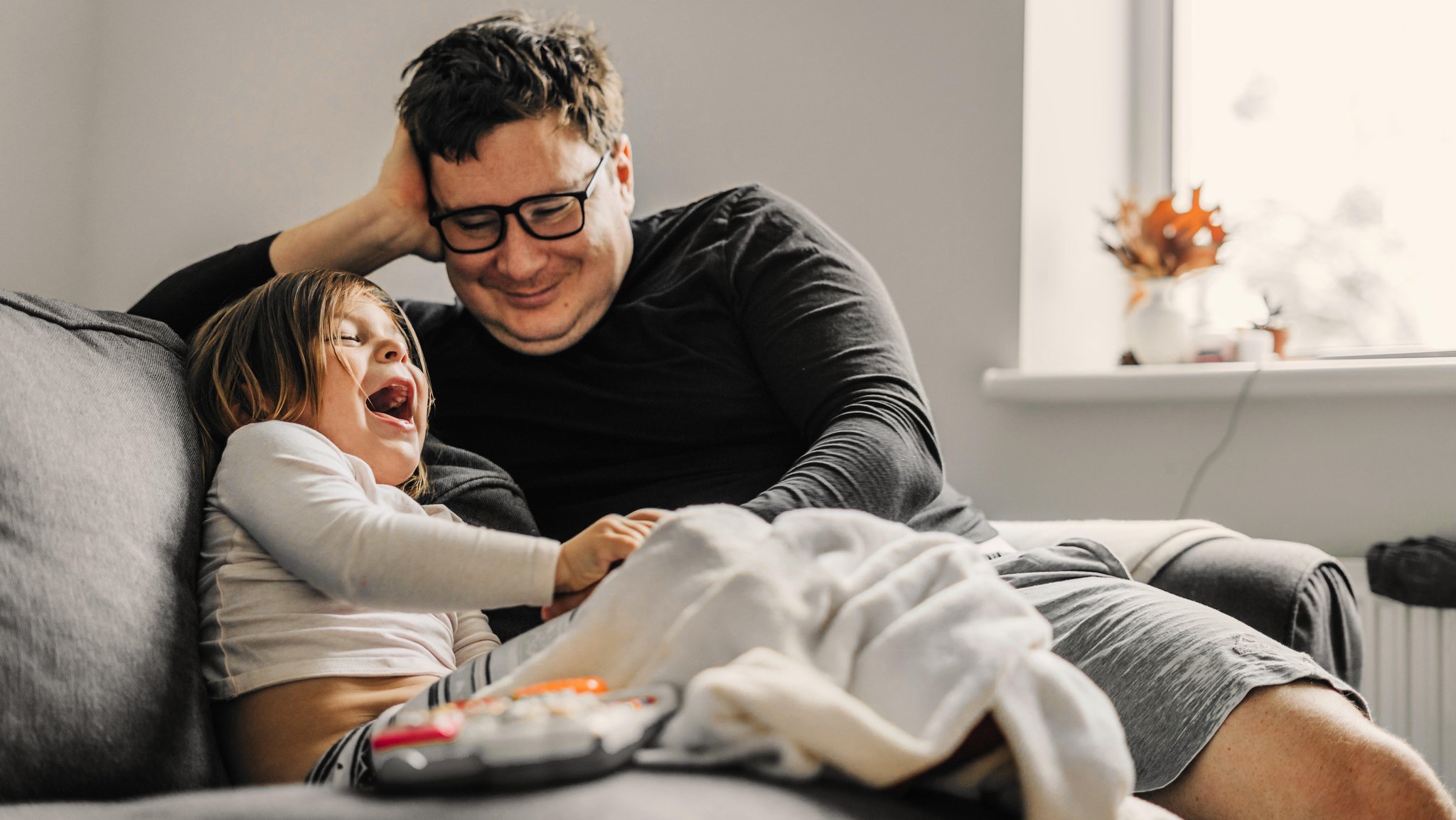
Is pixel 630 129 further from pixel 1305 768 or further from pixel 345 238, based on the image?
pixel 1305 768

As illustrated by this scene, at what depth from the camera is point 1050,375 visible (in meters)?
1.91

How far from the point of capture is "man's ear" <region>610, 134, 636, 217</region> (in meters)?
1.54

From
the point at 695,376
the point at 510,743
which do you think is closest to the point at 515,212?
the point at 695,376

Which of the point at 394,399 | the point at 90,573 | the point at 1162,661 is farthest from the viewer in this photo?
the point at 394,399

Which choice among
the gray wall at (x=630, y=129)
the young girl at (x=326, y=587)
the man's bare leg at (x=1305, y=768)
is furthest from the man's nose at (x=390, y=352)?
the gray wall at (x=630, y=129)

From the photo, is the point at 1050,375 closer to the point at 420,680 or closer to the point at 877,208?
the point at 877,208

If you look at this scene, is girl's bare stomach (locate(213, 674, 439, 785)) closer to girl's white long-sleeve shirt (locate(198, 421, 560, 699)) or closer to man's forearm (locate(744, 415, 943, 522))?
girl's white long-sleeve shirt (locate(198, 421, 560, 699))

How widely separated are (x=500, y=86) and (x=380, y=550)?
0.73m

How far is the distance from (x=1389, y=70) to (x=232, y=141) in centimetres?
233

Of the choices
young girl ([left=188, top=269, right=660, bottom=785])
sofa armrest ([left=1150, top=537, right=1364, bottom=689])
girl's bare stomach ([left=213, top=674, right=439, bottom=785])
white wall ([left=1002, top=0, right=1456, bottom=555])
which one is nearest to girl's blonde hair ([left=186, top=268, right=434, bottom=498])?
young girl ([left=188, top=269, right=660, bottom=785])

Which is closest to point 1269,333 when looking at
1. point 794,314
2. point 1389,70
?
point 1389,70

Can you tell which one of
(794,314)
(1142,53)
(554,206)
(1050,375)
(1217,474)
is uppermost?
(1142,53)

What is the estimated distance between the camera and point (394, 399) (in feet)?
3.67

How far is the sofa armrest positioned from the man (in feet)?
0.45
